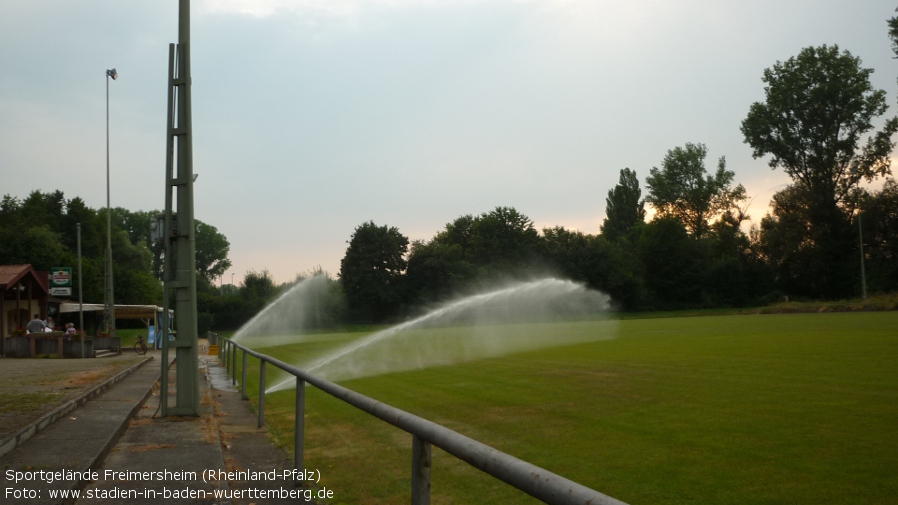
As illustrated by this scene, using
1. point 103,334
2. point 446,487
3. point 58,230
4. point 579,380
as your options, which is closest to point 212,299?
point 58,230

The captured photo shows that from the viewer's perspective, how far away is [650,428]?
10.4 meters

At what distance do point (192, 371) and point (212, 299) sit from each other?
78661 millimetres

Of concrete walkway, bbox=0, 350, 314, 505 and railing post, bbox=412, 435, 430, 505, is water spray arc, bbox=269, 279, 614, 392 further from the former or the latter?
railing post, bbox=412, 435, 430, 505

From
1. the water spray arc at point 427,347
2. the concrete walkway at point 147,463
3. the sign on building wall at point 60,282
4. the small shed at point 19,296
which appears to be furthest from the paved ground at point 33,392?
the sign on building wall at point 60,282

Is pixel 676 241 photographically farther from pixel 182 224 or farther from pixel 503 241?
pixel 182 224

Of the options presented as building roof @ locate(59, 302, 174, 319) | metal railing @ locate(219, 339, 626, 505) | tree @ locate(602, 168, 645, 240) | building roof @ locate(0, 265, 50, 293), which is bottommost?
metal railing @ locate(219, 339, 626, 505)

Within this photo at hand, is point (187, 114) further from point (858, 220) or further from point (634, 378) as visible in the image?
point (858, 220)

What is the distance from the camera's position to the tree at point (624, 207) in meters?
123

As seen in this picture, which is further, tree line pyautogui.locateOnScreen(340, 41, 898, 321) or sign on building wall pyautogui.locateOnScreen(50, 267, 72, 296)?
tree line pyautogui.locateOnScreen(340, 41, 898, 321)

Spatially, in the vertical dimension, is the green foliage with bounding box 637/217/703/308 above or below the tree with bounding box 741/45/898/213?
below

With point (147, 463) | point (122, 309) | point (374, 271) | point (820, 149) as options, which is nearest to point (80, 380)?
point (147, 463)

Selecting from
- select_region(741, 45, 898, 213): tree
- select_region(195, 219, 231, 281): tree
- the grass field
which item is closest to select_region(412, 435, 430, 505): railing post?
the grass field

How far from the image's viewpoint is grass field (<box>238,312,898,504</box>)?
7125 millimetres

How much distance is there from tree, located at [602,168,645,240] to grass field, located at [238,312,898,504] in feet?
341
